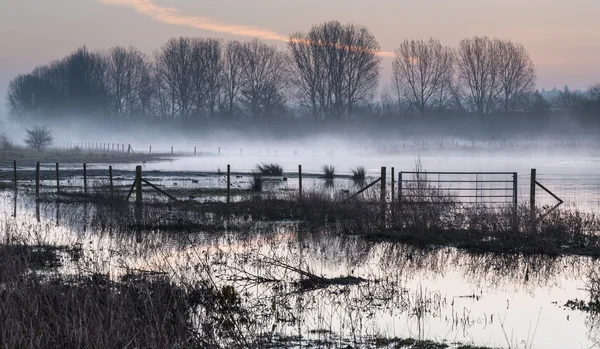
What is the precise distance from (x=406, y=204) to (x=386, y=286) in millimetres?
9462

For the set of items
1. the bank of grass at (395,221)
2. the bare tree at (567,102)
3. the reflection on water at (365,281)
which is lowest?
the reflection on water at (365,281)

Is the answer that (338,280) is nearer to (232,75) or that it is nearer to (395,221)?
(395,221)

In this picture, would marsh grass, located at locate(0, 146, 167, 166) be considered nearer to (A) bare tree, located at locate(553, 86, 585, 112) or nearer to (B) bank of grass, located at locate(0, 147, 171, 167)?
(B) bank of grass, located at locate(0, 147, 171, 167)

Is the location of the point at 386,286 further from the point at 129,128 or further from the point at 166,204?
the point at 129,128

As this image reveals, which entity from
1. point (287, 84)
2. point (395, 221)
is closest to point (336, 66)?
point (287, 84)

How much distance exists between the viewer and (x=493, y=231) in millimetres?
20016

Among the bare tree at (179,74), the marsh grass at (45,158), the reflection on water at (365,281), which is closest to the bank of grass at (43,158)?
the marsh grass at (45,158)

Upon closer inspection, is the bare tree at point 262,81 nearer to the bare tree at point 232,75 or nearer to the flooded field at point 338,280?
the bare tree at point 232,75

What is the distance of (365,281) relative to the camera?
14.8m

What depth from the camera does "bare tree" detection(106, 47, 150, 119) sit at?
132 m

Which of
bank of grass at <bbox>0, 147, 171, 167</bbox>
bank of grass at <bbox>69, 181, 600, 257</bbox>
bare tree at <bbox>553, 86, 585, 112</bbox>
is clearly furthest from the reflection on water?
bare tree at <bbox>553, 86, 585, 112</bbox>

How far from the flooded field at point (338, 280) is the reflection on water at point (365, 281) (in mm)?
27

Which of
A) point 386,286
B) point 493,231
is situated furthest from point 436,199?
point 386,286

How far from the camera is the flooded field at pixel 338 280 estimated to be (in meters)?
10.9
